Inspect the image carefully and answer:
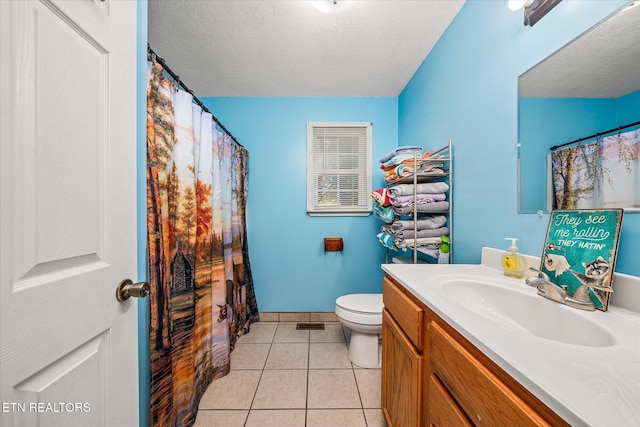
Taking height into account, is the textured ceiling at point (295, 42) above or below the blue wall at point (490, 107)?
above

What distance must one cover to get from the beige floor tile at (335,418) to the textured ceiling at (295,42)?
7.20ft

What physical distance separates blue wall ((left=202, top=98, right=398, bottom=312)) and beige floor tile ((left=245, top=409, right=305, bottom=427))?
1016 millimetres

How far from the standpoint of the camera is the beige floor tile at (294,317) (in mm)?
2219

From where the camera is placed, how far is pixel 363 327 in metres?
1.51

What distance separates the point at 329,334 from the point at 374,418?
2.69 ft

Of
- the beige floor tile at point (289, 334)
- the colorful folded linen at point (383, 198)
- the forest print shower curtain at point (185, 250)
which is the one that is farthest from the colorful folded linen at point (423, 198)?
the beige floor tile at point (289, 334)

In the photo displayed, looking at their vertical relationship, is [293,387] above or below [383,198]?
below

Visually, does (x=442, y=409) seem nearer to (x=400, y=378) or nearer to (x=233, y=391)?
(x=400, y=378)

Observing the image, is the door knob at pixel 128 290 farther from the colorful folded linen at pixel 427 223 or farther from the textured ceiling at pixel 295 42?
the textured ceiling at pixel 295 42

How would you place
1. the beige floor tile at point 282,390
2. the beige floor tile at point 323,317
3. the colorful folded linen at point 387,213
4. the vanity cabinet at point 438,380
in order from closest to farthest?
the vanity cabinet at point 438,380 → the beige floor tile at point 282,390 → the colorful folded linen at point 387,213 → the beige floor tile at point 323,317

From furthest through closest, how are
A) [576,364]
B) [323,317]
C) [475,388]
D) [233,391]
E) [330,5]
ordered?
1. [323,317]
2. [233,391]
3. [330,5]
4. [475,388]
5. [576,364]

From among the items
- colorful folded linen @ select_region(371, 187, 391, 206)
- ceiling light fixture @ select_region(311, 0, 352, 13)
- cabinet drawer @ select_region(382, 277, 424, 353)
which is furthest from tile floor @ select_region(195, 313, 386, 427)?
ceiling light fixture @ select_region(311, 0, 352, 13)

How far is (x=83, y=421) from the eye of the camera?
504 mm

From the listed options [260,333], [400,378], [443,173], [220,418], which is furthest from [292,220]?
[400,378]
